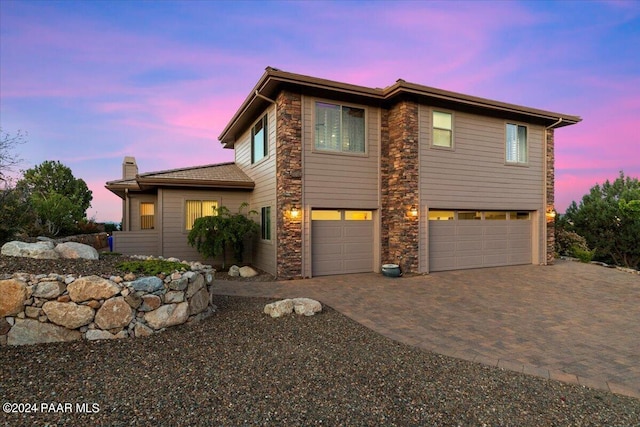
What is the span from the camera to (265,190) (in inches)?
412

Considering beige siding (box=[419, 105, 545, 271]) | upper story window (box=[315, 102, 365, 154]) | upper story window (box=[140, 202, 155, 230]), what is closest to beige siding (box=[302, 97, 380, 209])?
upper story window (box=[315, 102, 365, 154])

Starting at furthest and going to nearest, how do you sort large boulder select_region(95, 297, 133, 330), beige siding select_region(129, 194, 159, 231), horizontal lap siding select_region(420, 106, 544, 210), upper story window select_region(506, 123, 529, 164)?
1. beige siding select_region(129, 194, 159, 231)
2. upper story window select_region(506, 123, 529, 164)
3. horizontal lap siding select_region(420, 106, 544, 210)
4. large boulder select_region(95, 297, 133, 330)

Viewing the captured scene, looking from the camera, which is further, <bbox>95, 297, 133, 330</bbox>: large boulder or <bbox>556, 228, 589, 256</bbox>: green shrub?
<bbox>556, 228, 589, 256</bbox>: green shrub

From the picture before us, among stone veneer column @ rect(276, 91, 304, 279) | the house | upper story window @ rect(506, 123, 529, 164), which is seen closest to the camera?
stone veneer column @ rect(276, 91, 304, 279)

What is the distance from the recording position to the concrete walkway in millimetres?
3911

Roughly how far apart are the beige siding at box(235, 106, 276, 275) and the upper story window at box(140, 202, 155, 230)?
460 centimetres

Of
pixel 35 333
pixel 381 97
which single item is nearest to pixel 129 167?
pixel 381 97

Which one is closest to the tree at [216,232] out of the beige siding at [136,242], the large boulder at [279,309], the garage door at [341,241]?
the beige siding at [136,242]

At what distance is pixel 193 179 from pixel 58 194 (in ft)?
27.3

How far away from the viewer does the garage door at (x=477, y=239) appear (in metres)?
10.4

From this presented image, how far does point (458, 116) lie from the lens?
34.8 feet

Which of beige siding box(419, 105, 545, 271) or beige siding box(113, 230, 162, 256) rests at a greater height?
beige siding box(419, 105, 545, 271)

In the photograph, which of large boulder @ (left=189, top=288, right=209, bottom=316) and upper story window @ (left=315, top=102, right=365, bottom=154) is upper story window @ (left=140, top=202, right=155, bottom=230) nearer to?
upper story window @ (left=315, top=102, right=365, bottom=154)

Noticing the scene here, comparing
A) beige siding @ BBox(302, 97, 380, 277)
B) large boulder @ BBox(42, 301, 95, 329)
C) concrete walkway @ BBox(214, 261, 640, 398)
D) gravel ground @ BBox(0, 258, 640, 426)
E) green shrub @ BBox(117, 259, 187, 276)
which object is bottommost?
concrete walkway @ BBox(214, 261, 640, 398)
